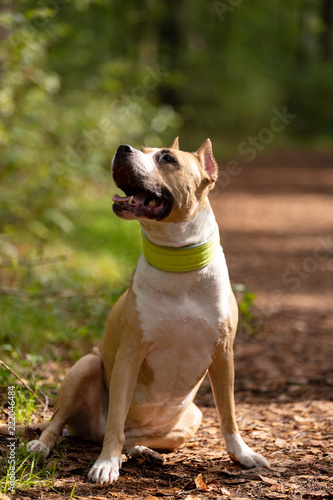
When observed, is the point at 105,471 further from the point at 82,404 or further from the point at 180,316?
the point at 180,316

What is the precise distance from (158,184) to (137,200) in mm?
128

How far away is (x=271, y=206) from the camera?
15273mm

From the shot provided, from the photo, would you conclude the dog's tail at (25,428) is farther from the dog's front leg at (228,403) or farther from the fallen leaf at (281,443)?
the fallen leaf at (281,443)

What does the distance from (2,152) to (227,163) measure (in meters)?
15.8

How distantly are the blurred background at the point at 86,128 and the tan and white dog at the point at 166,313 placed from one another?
134 centimetres

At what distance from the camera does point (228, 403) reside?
11.3 ft

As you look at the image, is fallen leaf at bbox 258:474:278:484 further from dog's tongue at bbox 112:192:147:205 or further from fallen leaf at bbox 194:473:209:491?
dog's tongue at bbox 112:192:147:205

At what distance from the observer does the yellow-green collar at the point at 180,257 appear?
3.26m

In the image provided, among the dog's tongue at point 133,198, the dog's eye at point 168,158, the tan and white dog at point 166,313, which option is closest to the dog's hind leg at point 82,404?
the tan and white dog at point 166,313

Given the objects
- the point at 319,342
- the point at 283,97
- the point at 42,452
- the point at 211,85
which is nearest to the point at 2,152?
the point at 319,342

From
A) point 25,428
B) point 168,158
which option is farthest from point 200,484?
point 168,158

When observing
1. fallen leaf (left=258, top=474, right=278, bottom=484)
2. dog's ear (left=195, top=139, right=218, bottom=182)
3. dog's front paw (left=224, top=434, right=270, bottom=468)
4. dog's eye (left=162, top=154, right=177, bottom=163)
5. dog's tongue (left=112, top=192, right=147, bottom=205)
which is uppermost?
dog's ear (left=195, top=139, right=218, bottom=182)

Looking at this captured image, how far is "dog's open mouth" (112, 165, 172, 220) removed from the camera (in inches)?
122

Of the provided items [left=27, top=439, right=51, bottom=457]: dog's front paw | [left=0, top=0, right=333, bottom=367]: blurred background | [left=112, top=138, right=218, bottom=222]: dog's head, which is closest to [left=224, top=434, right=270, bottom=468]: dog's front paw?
[left=27, top=439, right=51, bottom=457]: dog's front paw
